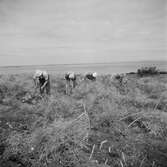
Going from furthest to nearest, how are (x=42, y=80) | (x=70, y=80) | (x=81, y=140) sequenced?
(x=70, y=80), (x=42, y=80), (x=81, y=140)

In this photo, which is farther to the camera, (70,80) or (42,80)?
(70,80)

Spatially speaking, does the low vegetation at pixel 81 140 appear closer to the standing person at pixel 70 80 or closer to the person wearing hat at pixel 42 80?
the person wearing hat at pixel 42 80

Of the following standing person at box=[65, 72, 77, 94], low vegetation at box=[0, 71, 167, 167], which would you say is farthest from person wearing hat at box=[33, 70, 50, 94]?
standing person at box=[65, 72, 77, 94]

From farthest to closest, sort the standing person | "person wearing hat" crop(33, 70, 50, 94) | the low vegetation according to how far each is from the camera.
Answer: the standing person, "person wearing hat" crop(33, 70, 50, 94), the low vegetation

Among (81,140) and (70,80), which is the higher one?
(70,80)

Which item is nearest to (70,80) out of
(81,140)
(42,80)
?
(42,80)

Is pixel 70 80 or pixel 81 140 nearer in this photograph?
pixel 81 140

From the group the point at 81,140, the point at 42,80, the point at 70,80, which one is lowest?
the point at 81,140

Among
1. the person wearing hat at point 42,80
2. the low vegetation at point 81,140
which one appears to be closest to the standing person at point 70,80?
the person wearing hat at point 42,80

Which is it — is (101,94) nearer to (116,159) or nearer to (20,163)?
(116,159)

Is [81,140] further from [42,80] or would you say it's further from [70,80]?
[70,80]

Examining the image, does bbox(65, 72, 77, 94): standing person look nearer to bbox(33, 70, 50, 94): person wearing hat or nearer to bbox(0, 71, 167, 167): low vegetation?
bbox(33, 70, 50, 94): person wearing hat

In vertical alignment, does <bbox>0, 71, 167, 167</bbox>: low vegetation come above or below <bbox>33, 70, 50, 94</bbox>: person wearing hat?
below

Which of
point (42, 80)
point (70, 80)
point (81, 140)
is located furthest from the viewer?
point (70, 80)
